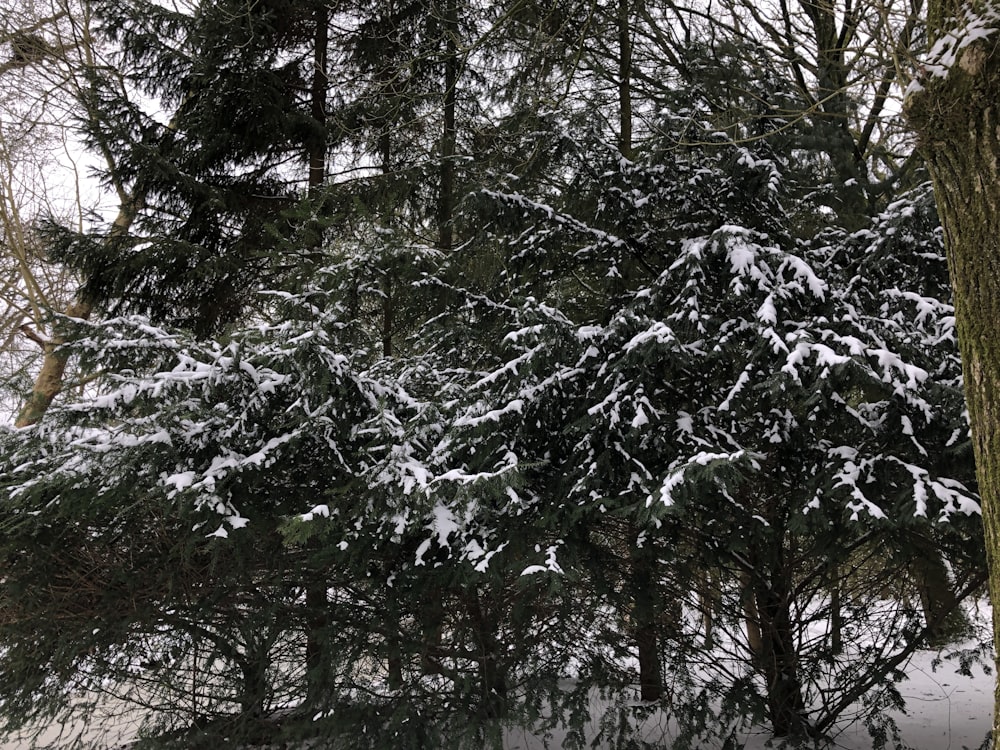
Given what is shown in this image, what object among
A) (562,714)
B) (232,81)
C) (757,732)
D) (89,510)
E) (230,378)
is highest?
(232,81)

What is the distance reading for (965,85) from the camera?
8.45 ft

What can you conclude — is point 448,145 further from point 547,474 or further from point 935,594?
→ point 935,594

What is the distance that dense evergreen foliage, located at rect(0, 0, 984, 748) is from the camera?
3971 mm

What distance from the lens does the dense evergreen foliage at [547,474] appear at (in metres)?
3.97

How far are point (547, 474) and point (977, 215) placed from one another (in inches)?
106

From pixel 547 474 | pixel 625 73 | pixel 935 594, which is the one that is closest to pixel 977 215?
pixel 547 474

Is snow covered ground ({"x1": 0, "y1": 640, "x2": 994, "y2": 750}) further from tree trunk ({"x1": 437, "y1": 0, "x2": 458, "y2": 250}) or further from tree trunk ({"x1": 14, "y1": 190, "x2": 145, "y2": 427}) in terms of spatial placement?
tree trunk ({"x1": 437, "y1": 0, "x2": 458, "y2": 250})

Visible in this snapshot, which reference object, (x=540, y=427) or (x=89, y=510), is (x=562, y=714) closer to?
(x=540, y=427)

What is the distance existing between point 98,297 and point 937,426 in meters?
7.90

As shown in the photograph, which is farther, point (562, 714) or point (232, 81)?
point (232, 81)

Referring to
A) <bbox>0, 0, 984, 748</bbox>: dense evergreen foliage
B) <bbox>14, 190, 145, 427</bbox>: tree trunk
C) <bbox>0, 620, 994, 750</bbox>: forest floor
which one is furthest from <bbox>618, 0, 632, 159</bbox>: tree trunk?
<bbox>14, 190, 145, 427</bbox>: tree trunk

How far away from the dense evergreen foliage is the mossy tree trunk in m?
0.92

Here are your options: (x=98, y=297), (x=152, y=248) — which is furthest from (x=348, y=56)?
(x=98, y=297)

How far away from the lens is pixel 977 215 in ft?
8.65
